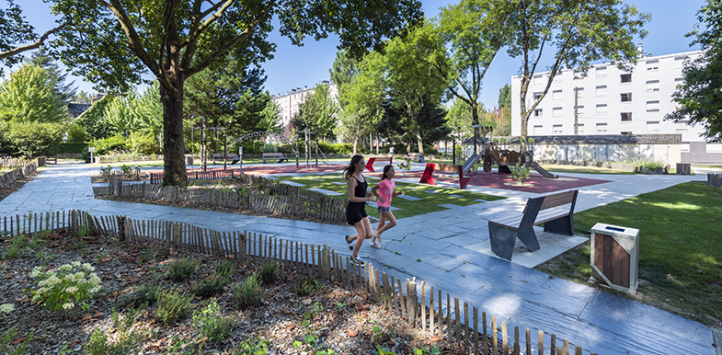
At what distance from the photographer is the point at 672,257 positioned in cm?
540

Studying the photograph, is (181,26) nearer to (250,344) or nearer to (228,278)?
(228,278)

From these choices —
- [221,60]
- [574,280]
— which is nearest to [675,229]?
[574,280]

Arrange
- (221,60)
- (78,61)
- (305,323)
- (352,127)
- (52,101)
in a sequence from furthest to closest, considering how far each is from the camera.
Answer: (352,127), (52,101), (221,60), (78,61), (305,323)

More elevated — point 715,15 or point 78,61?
point 715,15

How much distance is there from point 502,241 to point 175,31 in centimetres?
1347

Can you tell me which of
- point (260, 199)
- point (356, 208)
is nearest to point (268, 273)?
point (356, 208)

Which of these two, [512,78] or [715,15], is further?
[512,78]

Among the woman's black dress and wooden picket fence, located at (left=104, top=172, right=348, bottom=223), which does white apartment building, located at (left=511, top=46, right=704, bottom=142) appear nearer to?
wooden picket fence, located at (left=104, top=172, right=348, bottom=223)

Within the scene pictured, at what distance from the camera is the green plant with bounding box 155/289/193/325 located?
10.9 ft

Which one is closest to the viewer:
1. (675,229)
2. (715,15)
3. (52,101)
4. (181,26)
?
(675,229)

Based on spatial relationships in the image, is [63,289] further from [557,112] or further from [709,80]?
[557,112]

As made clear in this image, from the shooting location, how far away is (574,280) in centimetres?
454

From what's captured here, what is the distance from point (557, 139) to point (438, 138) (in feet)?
51.4

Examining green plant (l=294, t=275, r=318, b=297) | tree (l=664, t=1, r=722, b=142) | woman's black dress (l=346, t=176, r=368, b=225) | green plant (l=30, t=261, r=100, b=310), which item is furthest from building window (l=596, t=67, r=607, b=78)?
green plant (l=30, t=261, r=100, b=310)
